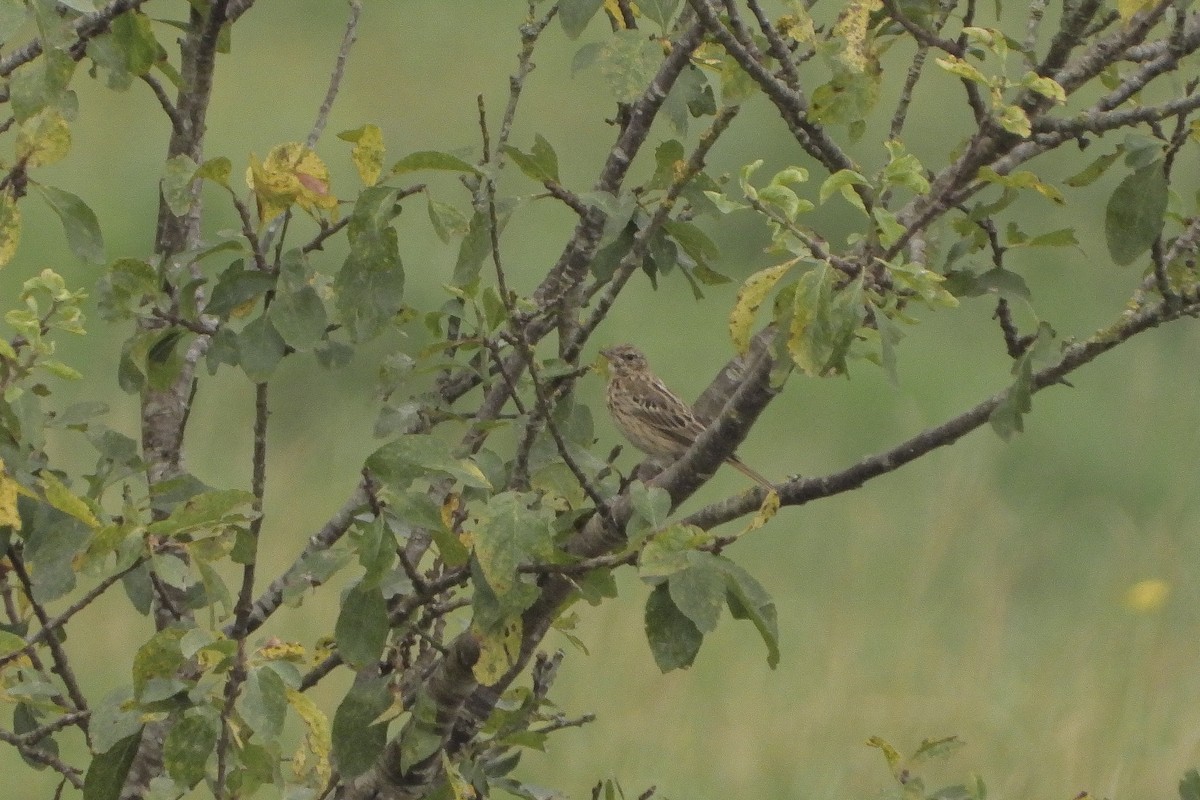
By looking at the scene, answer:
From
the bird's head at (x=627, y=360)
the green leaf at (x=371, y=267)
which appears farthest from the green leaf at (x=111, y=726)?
the bird's head at (x=627, y=360)

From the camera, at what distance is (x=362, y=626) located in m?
2.36

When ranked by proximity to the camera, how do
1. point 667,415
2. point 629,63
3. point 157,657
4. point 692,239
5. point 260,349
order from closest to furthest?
1. point 157,657
2. point 260,349
3. point 629,63
4. point 692,239
5. point 667,415

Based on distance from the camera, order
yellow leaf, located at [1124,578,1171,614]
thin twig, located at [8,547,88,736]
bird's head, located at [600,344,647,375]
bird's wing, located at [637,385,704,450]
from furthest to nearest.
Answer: yellow leaf, located at [1124,578,1171,614] < bird's head, located at [600,344,647,375] < bird's wing, located at [637,385,704,450] < thin twig, located at [8,547,88,736]

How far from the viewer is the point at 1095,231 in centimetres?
935

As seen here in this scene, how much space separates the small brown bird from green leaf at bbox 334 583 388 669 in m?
3.21

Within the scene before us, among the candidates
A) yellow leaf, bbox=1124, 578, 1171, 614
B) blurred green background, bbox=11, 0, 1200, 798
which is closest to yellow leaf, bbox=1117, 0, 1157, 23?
blurred green background, bbox=11, 0, 1200, 798

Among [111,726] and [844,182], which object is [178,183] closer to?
[111,726]

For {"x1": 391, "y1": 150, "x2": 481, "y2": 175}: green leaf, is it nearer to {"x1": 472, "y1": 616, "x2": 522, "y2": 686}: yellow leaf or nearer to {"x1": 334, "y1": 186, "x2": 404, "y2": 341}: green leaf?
{"x1": 334, "y1": 186, "x2": 404, "y2": 341}: green leaf

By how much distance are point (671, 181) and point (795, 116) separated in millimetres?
345

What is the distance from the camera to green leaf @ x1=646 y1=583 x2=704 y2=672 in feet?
7.20

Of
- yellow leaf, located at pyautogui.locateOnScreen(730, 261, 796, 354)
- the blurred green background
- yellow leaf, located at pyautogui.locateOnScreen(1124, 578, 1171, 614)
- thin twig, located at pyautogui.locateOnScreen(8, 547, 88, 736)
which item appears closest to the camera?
yellow leaf, located at pyautogui.locateOnScreen(730, 261, 796, 354)

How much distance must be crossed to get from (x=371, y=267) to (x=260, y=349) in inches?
10.7

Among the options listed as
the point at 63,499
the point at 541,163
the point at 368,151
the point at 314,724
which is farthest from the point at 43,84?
the point at 314,724

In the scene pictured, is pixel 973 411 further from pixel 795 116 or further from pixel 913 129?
pixel 913 129
